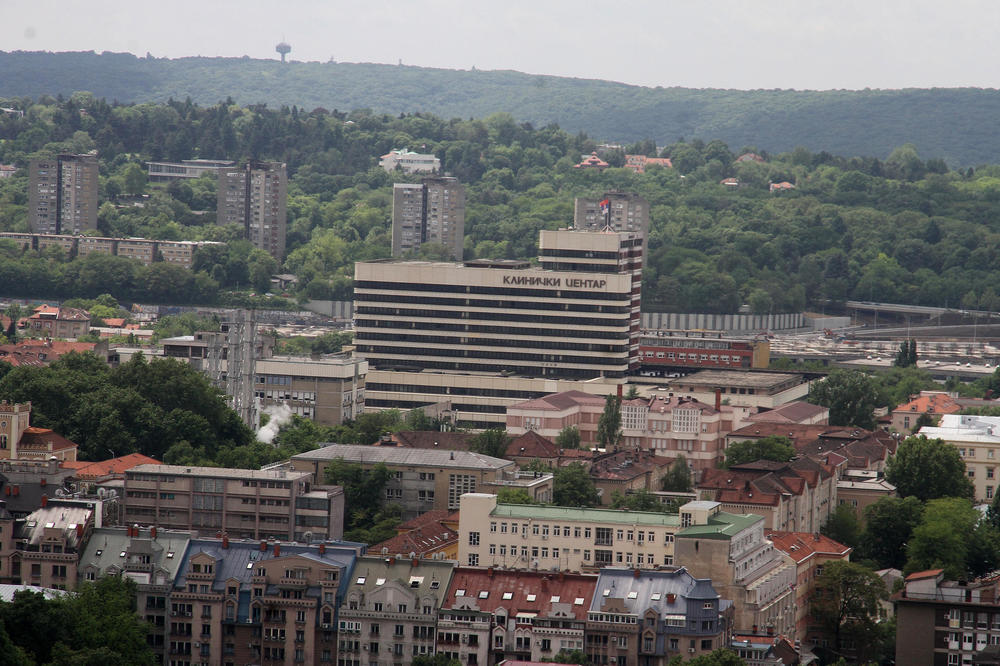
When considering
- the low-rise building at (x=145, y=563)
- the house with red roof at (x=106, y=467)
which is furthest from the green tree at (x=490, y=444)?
the low-rise building at (x=145, y=563)

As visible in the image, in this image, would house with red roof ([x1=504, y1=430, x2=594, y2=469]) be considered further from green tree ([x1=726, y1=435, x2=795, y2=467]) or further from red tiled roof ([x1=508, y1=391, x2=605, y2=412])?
red tiled roof ([x1=508, y1=391, x2=605, y2=412])

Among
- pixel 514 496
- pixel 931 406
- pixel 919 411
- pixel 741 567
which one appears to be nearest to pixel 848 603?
pixel 741 567

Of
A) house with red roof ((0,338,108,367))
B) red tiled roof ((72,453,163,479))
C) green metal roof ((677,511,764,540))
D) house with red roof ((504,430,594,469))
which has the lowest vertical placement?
house with red roof ((0,338,108,367))

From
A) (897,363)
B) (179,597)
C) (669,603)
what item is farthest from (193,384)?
(897,363)

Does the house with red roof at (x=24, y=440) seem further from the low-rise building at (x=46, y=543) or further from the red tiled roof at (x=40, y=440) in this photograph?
the low-rise building at (x=46, y=543)

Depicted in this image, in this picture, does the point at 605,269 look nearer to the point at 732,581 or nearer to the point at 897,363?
the point at 897,363

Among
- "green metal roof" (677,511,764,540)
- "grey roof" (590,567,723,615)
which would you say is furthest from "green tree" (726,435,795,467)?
"grey roof" (590,567,723,615)
